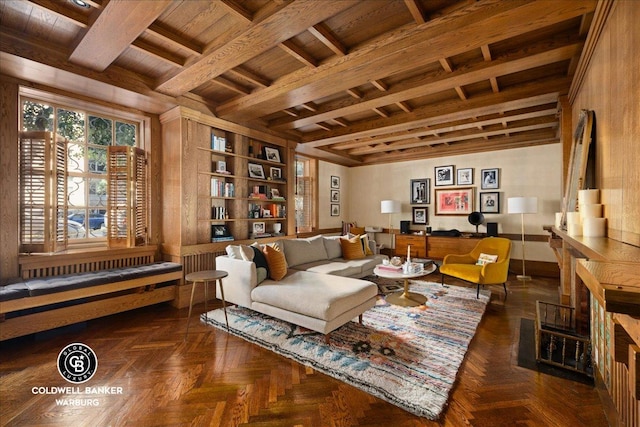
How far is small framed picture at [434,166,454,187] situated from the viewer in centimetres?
630

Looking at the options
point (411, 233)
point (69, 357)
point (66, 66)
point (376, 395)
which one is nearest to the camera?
point (376, 395)

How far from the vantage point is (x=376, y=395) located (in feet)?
6.35

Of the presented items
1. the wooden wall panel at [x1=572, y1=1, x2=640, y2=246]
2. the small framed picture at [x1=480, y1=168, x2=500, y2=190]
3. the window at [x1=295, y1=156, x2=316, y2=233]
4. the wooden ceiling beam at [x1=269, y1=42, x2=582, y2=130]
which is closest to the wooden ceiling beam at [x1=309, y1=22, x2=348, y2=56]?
the wooden ceiling beam at [x1=269, y1=42, x2=582, y2=130]

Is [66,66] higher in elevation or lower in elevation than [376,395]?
higher

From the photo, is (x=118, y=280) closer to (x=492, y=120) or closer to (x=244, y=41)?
(x=244, y=41)

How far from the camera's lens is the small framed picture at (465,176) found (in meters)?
6.07

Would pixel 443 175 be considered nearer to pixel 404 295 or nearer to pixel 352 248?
pixel 352 248

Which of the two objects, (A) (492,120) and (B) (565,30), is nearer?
(B) (565,30)

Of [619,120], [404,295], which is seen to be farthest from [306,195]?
[619,120]

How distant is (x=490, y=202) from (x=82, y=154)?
23.0 ft

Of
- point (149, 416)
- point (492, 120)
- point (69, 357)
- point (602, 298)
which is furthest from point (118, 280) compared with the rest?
point (492, 120)

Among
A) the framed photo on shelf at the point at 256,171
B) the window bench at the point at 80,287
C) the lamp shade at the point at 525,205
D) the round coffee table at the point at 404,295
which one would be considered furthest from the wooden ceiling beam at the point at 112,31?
the lamp shade at the point at 525,205

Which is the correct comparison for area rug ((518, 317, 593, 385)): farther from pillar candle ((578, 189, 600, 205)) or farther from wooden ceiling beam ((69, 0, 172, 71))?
wooden ceiling beam ((69, 0, 172, 71))

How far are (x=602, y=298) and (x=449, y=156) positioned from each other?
617cm
